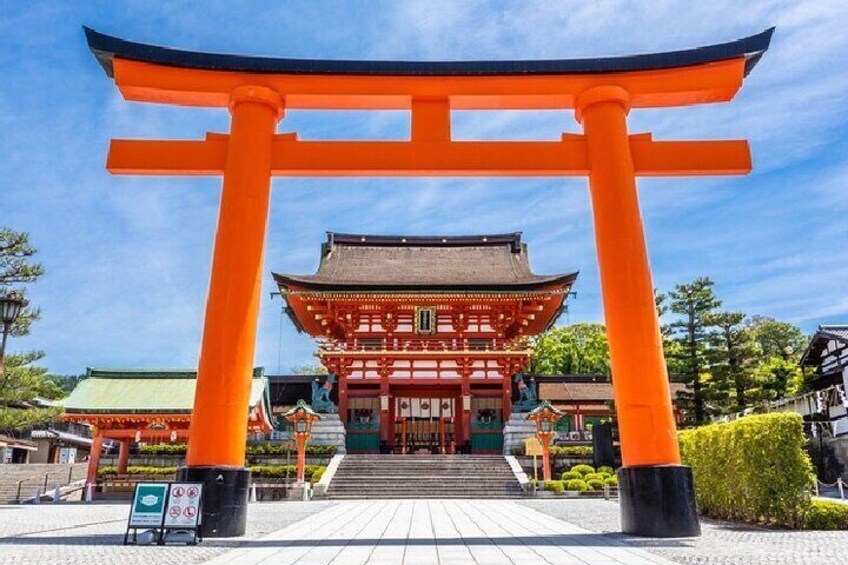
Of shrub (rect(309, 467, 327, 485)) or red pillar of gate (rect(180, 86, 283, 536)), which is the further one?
shrub (rect(309, 467, 327, 485))

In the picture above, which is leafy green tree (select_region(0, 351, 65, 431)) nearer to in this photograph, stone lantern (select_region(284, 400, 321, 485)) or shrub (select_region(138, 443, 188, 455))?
shrub (select_region(138, 443, 188, 455))

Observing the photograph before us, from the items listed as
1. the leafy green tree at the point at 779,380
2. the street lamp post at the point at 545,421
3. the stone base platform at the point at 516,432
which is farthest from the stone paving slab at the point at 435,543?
the leafy green tree at the point at 779,380

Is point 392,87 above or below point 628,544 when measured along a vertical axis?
above

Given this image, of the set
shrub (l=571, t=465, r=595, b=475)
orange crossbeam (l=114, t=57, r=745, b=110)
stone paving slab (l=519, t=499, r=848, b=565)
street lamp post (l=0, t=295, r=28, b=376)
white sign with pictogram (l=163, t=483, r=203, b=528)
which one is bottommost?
stone paving slab (l=519, t=499, r=848, b=565)

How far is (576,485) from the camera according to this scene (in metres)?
18.8

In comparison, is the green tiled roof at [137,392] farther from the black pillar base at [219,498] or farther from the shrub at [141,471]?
the black pillar base at [219,498]

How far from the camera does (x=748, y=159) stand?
912 centimetres

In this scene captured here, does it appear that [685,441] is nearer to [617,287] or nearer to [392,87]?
[617,287]

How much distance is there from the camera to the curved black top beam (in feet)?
29.9

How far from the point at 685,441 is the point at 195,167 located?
11013 millimetres

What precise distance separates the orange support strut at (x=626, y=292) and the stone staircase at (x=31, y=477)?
73.7 feet

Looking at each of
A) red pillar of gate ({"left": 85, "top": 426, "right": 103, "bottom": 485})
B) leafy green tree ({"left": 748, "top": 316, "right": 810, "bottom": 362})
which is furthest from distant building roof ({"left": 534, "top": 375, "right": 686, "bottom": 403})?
leafy green tree ({"left": 748, "top": 316, "right": 810, "bottom": 362})

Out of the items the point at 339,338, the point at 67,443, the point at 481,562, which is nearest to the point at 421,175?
the point at 481,562

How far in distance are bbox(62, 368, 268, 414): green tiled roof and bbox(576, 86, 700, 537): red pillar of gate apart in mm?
14989
